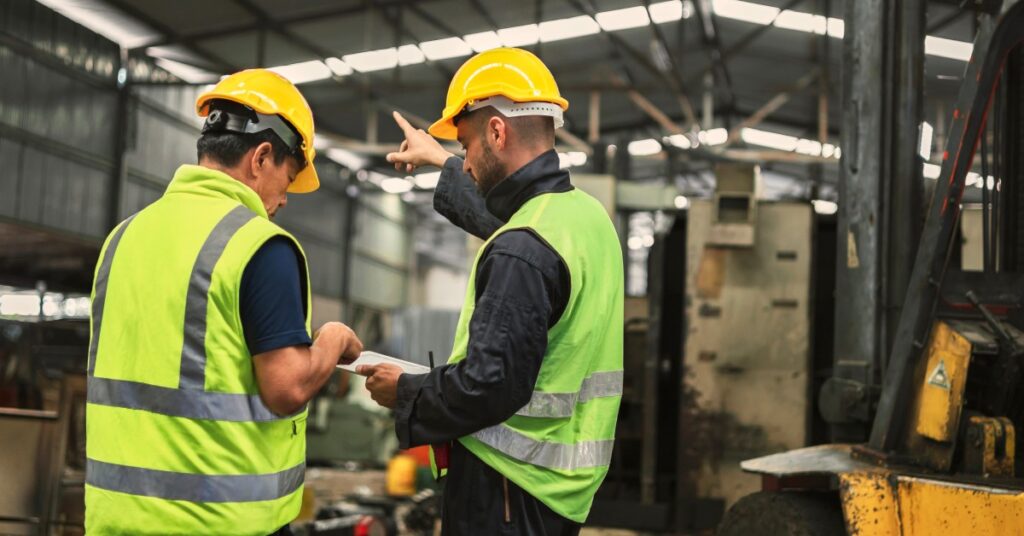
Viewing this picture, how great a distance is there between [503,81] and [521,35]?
13.7 metres

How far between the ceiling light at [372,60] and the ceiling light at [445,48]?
0.53 meters

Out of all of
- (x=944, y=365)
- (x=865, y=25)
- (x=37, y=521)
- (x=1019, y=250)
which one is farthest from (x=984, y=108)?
(x=37, y=521)

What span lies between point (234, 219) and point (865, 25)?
387cm

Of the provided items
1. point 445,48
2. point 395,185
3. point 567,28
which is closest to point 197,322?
point 567,28

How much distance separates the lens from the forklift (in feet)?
11.3

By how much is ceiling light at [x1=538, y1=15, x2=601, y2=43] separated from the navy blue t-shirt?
1392cm

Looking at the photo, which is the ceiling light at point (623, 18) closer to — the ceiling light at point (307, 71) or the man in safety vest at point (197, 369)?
the ceiling light at point (307, 71)

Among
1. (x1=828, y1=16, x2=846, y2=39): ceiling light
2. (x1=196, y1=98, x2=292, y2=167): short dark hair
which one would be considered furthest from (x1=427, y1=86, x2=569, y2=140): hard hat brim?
(x1=828, y1=16, x2=846, y2=39): ceiling light

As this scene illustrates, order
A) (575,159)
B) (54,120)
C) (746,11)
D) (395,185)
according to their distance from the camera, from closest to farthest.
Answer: (54,120)
(746,11)
(575,159)
(395,185)

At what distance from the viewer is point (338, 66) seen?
16.1 m

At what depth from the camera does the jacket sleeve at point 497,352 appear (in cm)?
222

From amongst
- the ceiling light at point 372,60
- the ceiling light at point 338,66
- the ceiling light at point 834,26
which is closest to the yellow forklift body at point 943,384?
the ceiling light at point 834,26

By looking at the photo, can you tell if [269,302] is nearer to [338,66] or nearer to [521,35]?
[521,35]

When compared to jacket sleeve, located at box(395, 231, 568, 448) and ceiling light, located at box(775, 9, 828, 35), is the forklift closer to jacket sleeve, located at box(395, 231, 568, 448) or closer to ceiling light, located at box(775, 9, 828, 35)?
jacket sleeve, located at box(395, 231, 568, 448)
